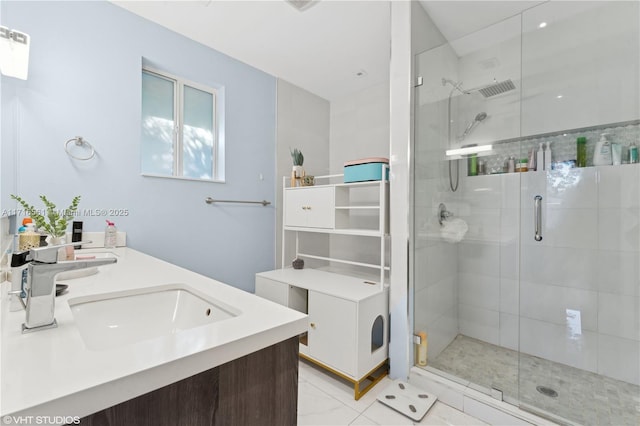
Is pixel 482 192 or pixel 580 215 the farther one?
pixel 482 192

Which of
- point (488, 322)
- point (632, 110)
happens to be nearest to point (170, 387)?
point (488, 322)

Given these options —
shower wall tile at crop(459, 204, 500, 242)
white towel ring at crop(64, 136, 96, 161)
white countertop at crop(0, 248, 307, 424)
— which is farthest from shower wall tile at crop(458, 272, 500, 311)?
white towel ring at crop(64, 136, 96, 161)

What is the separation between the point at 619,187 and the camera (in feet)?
5.41

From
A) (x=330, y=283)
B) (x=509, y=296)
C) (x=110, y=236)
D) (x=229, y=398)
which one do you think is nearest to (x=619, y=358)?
(x=509, y=296)

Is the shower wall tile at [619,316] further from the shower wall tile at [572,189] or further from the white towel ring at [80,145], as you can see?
the white towel ring at [80,145]

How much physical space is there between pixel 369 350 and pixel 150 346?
4.63 ft

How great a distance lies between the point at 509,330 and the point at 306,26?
260 centimetres

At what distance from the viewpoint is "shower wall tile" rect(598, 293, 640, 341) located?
1618 millimetres

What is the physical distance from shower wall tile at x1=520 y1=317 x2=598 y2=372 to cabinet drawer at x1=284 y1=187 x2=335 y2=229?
5.06 feet

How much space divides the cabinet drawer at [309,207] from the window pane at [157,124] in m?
0.96

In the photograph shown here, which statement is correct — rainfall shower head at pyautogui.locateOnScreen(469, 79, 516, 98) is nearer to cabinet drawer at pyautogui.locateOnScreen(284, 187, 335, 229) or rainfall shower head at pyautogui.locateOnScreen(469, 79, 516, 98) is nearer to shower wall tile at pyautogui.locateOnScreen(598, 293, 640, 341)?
cabinet drawer at pyautogui.locateOnScreen(284, 187, 335, 229)

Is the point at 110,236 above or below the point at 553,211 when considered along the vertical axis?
below

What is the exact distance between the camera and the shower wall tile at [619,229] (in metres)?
1.59

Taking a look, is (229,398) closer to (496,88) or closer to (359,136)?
(496,88)
